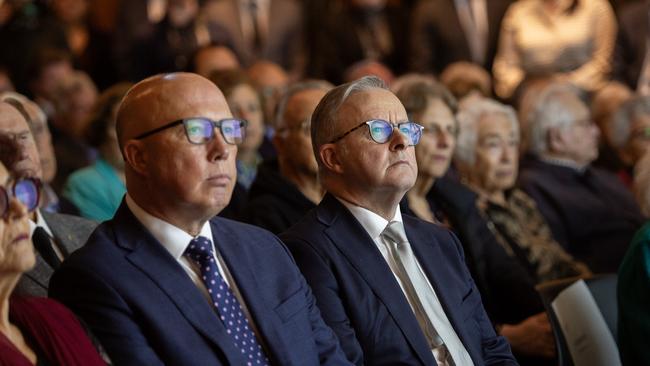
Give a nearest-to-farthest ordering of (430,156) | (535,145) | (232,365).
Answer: (232,365) < (430,156) < (535,145)

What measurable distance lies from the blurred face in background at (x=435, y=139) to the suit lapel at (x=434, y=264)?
3.57 ft

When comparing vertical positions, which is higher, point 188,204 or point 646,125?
point 188,204

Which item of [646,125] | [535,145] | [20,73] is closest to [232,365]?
[535,145]

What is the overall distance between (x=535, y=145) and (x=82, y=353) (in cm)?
385

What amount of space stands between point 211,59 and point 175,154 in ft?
13.1

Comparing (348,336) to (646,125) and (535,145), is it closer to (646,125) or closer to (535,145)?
(535,145)

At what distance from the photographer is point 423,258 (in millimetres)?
3373

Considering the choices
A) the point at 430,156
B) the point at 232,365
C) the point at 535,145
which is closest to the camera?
the point at 232,365

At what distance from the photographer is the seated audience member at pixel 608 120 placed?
6.67 metres

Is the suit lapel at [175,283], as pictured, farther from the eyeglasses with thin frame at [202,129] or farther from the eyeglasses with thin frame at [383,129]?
the eyeglasses with thin frame at [383,129]

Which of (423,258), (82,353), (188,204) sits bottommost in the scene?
(423,258)

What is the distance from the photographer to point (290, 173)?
431 cm

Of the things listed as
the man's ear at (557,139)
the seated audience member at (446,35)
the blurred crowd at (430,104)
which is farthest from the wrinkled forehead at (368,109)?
the seated audience member at (446,35)

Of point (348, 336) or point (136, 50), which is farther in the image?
point (136, 50)
